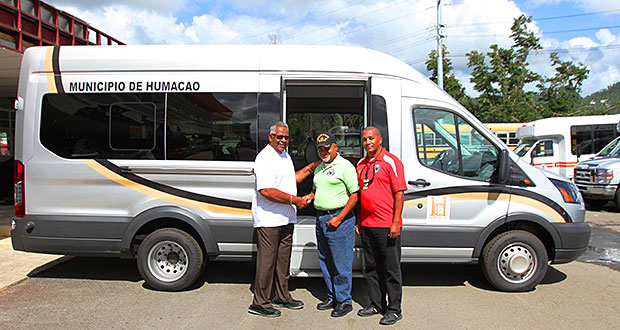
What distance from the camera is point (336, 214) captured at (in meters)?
4.00

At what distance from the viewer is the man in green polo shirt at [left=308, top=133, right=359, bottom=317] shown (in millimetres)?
3967

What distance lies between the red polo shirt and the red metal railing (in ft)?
20.8

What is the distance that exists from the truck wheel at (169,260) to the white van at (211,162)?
0.02m

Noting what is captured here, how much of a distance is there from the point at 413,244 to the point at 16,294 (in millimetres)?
4477

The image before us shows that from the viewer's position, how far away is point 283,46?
187 inches

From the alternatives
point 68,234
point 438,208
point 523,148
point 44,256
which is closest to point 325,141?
point 438,208

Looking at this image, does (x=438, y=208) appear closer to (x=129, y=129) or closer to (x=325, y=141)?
(x=325, y=141)

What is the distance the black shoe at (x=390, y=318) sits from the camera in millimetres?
3949

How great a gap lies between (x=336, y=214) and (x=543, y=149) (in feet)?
43.1

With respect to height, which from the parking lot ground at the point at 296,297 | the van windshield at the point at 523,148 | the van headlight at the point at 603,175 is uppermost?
the van windshield at the point at 523,148

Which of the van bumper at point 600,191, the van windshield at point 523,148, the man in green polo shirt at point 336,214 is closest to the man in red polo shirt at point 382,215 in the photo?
the man in green polo shirt at point 336,214

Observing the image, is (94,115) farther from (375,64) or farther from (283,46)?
(375,64)

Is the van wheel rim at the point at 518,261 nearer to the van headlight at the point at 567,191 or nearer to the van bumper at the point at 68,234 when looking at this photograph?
the van headlight at the point at 567,191

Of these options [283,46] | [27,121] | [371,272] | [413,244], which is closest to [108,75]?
[27,121]
